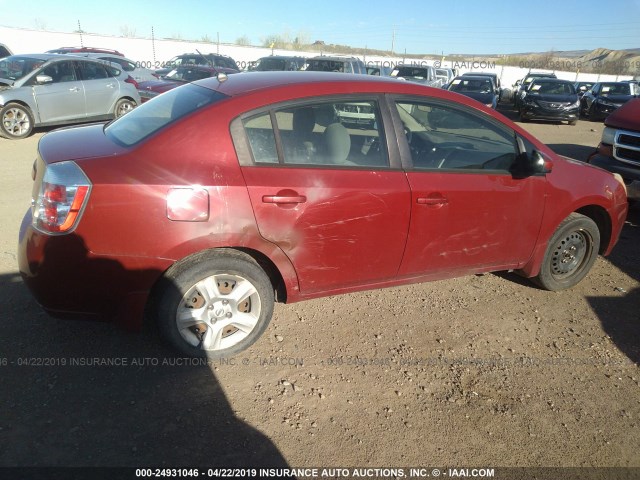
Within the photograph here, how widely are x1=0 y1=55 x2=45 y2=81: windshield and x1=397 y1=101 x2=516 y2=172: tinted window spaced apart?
973cm

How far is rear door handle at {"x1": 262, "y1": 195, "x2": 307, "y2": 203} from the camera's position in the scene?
111 inches

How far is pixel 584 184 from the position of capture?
393 centimetres

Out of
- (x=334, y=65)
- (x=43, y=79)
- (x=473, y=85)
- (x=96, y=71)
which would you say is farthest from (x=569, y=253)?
(x=473, y=85)

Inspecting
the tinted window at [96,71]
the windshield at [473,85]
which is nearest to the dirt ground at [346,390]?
the tinted window at [96,71]

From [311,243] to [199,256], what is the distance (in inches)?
27.1

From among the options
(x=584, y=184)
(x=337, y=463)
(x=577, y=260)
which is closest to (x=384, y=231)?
(x=337, y=463)

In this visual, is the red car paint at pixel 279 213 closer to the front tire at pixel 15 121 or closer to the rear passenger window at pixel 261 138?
the rear passenger window at pixel 261 138

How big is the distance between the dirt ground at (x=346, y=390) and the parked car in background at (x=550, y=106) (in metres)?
15.2

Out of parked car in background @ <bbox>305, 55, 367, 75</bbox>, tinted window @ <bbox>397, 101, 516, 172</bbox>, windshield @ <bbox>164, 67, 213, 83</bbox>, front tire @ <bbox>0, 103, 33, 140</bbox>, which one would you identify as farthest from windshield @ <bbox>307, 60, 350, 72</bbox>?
tinted window @ <bbox>397, 101, 516, 172</bbox>

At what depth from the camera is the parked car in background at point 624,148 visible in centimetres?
583

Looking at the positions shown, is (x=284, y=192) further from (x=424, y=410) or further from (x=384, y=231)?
(x=424, y=410)

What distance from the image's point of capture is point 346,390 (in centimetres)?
292

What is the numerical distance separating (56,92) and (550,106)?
1557 centimetres

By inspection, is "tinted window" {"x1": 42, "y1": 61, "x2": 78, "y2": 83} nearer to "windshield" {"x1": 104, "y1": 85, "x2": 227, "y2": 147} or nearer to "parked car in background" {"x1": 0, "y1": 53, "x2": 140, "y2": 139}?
"parked car in background" {"x1": 0, "y1": 53, "x2": 140, "y2": 139}
